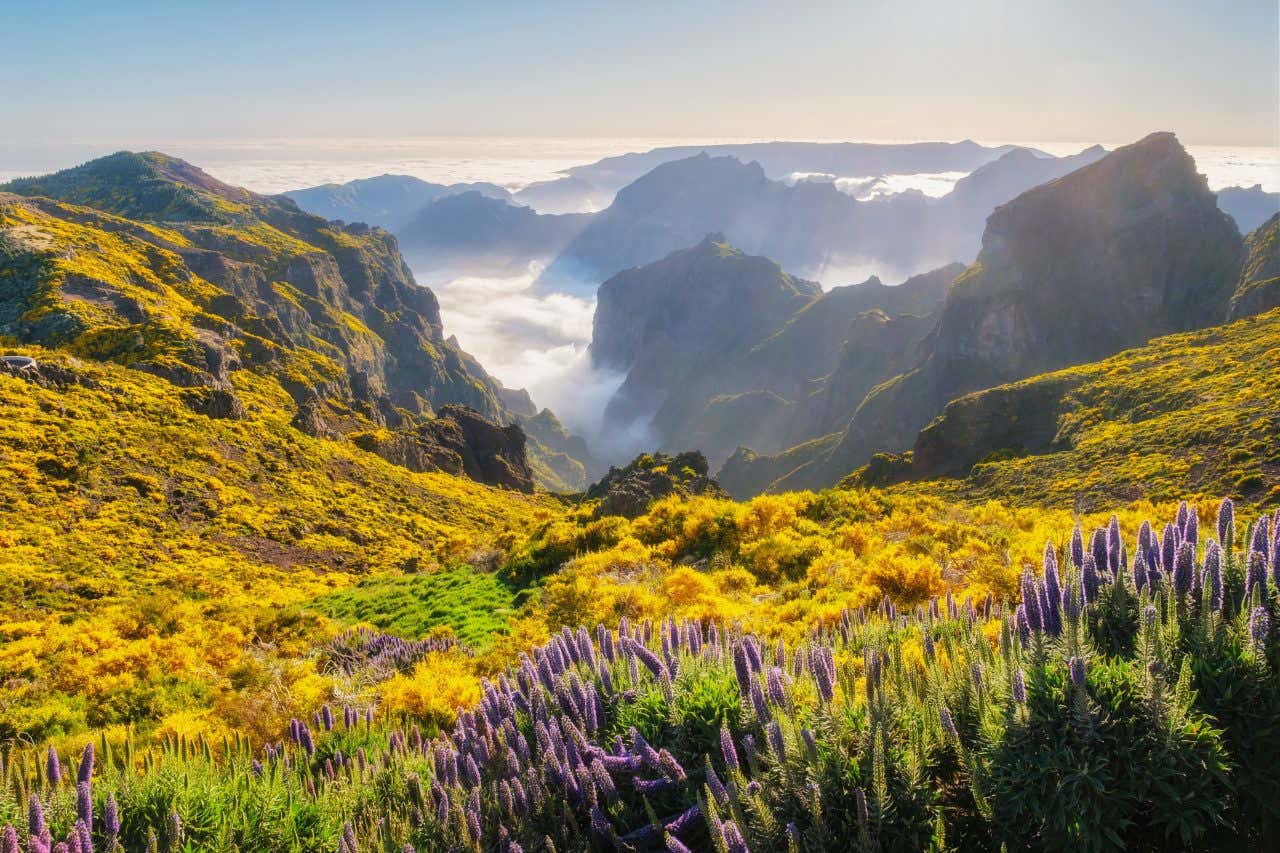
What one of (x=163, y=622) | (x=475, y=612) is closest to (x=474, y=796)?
(x=475, y=612)

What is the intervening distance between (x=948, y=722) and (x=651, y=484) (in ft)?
107

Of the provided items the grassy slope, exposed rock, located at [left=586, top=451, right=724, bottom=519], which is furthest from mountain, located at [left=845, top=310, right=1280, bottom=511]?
the grassy slope

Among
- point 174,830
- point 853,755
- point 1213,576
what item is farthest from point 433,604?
point 1213,576

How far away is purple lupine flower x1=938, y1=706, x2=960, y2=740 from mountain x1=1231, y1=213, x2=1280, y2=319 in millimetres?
87086

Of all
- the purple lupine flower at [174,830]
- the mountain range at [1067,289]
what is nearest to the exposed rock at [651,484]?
the purple lupine flower at [174,830]

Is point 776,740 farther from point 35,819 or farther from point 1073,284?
point 1073,284

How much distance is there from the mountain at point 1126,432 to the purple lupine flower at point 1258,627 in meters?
21.4

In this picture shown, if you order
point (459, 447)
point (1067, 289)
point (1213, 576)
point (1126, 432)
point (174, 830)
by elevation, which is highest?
point (1067, 289)

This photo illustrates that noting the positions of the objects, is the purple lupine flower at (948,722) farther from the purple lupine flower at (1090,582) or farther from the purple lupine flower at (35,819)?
the purple lupine flower at (35,819)

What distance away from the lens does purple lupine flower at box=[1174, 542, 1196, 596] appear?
4.11 metres

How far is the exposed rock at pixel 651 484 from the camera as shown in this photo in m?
30.4

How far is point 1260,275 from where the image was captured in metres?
76.8

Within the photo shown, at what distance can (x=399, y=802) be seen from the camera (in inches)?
194

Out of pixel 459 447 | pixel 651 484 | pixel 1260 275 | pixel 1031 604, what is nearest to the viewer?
pixel 1031 604
